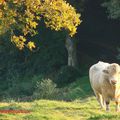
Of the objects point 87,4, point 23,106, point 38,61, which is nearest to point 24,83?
point 38,61

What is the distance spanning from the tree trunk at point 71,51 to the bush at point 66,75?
58.4 inches

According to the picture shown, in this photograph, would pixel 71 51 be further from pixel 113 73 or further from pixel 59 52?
pixel 113 73

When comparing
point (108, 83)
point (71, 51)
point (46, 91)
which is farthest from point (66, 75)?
point (108, 83)

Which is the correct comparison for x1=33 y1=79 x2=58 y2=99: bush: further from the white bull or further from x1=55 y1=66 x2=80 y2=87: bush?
the white bull

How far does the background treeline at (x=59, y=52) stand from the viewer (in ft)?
184


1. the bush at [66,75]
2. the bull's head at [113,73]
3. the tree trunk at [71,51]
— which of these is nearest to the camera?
the bull's head at [113,73]

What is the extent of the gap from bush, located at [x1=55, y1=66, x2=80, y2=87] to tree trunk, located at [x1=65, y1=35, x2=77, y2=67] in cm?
148

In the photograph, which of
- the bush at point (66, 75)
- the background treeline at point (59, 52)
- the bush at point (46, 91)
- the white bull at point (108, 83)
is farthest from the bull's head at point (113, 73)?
the background treeline at point (59, 52)

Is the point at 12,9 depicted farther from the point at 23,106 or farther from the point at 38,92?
the point at 38,92

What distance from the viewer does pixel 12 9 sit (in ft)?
88.5

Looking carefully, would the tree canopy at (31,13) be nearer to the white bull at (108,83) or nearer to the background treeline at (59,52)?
the white bull at (108,83)

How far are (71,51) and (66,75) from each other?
10.7 ft

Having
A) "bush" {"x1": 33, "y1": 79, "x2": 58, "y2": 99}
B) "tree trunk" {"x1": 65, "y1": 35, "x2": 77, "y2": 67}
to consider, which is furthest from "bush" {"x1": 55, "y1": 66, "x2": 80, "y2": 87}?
"bush" {"x1": 33, "y1": 79, "x2": 58, "y2": 99}

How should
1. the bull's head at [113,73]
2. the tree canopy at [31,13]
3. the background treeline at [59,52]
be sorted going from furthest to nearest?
the background treeline at [59,52] < the tree canopy at [31,13] < the bull's head at [113,73]
